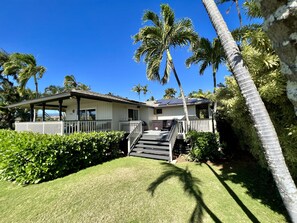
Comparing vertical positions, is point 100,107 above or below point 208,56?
below

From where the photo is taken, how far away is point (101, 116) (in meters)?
12.8

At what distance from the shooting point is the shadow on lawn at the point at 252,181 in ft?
14.9

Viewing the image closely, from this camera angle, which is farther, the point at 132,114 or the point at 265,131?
the point at 132,114

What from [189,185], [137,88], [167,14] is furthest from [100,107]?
[137,88]

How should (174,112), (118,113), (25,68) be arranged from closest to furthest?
(118,113)
(174,112)
(25,68)

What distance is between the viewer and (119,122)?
42.7 feet

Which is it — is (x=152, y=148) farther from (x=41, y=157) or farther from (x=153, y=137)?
(x=41, y=157)

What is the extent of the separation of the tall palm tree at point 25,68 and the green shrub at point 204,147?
62.0ft

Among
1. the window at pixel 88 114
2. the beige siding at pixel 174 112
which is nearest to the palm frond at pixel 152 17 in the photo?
the window at pixel 88 114

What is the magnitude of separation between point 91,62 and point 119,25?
13.7 meters

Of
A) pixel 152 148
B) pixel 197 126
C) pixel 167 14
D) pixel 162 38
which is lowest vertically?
pixel 152 148

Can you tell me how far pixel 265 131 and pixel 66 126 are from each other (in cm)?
954

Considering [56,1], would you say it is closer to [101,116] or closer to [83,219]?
[101,116]

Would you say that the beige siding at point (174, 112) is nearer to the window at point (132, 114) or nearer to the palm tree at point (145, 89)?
the window at point (132, 114)
